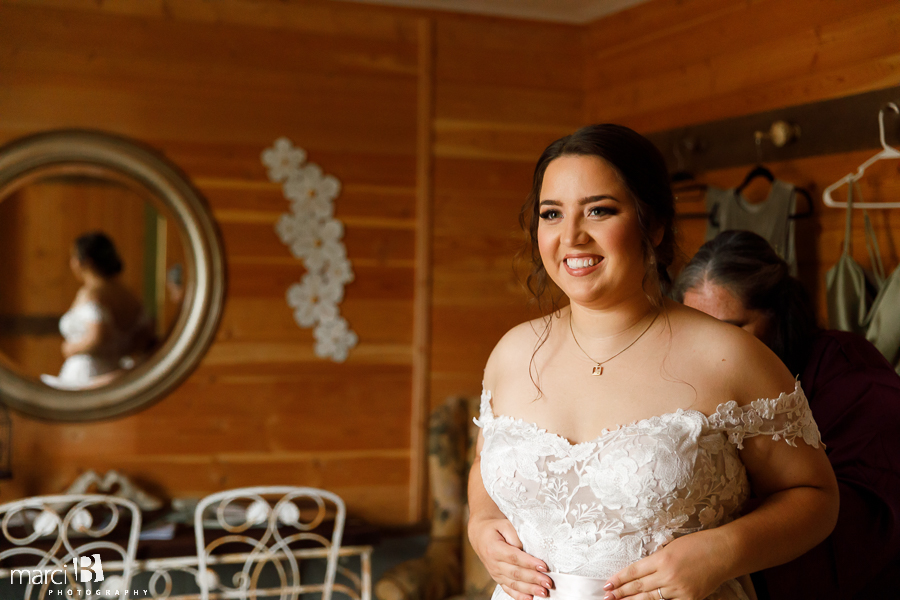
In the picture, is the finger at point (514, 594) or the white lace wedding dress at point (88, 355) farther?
the white lace wedding dress at point (88, 355)

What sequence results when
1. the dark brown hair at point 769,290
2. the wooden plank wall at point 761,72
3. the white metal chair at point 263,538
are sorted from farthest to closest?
the white metal chair at point 263,538 < the wooden plank wall at point 761,72 < the dark brown hair at point 769,290

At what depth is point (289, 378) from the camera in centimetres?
335

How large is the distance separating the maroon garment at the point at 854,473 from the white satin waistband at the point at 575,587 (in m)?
0.39

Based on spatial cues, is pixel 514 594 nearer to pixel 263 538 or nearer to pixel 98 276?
pixel 263 538

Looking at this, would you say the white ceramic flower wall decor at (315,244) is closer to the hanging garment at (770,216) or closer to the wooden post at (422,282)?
the wooden post at (422,282)

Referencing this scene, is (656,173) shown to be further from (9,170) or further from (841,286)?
(9,170)

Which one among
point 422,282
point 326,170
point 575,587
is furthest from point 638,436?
point 326,170

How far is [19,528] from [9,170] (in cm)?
135

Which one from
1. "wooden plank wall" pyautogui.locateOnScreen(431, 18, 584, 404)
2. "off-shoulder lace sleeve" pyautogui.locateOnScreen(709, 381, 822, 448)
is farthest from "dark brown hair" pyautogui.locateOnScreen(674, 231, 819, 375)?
"wooden plank wall" pyautogui.locateOnScreen(431, 18, 584, 404)

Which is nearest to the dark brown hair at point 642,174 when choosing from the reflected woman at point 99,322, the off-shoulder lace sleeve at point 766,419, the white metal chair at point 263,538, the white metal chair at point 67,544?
the off-shoulder lace sleeve at point 766,419

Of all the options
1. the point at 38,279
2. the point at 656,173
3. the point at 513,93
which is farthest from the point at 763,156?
the point at 38,279

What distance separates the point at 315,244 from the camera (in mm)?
3348

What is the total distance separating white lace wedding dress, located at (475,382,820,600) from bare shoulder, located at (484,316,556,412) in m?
0.14

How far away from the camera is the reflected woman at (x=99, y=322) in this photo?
123 inches
